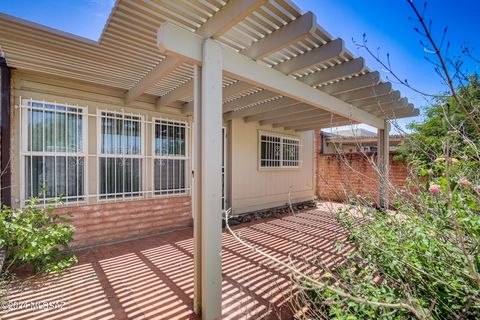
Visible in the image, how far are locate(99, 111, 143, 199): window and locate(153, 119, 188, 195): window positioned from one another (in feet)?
1.28

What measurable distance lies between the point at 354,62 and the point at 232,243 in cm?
388

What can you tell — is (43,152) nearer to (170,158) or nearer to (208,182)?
(170,158)

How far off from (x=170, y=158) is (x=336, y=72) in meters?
3.99

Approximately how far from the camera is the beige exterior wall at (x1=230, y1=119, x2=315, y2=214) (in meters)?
7.27

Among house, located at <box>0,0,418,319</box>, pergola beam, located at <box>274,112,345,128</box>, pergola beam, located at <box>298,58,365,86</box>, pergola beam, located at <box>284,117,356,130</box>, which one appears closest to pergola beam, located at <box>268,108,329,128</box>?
pergola beam, located at <box>274,112,345,128</box>

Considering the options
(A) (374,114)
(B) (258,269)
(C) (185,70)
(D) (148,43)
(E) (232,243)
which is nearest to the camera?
(D) (148,43)

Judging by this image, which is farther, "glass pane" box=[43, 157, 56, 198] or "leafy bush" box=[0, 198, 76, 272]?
"glass pane" box=[43, 157, 56, 198]

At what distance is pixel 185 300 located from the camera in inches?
115

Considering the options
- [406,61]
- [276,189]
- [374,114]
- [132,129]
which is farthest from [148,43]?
[276,189]

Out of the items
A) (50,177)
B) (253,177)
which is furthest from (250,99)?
(50,177)

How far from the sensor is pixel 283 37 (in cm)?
292

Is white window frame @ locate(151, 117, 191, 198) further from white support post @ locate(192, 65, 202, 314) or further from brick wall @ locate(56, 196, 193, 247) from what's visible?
white support post @ locate(192, 65, 202, 314)

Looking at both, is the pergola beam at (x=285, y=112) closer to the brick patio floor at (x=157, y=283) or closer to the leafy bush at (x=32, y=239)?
the brick patio floor at (x=157, y=283)

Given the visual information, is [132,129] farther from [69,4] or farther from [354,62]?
[354,62]
